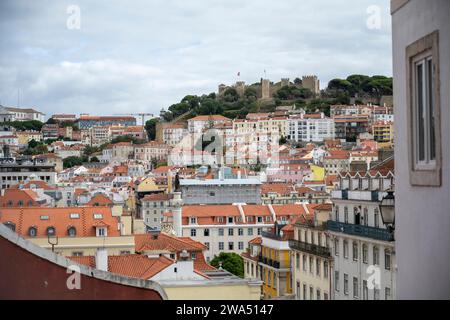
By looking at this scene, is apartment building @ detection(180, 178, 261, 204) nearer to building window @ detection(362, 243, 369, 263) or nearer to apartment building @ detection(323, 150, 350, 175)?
apartment building @ detection(323, 150, 350, 175)

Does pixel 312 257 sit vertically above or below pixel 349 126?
below

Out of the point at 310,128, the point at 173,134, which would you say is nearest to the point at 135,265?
the point at 310,128

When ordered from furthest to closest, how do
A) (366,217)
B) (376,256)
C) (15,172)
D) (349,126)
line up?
(349,126)
(15,172)
(366,217)
(376,256)

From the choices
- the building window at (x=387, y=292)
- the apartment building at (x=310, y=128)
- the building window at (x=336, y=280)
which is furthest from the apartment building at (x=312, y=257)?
the apartment building at (x=310, y=128)

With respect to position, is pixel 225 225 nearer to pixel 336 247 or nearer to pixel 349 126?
pixel 336 247

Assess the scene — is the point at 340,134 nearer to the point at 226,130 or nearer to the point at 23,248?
the point at 226,130
